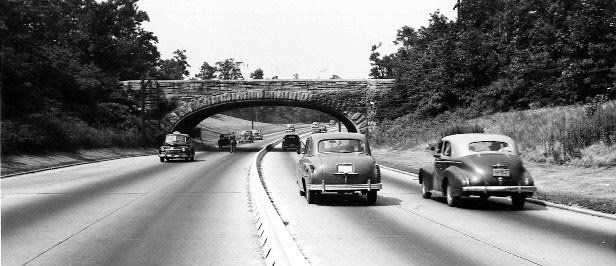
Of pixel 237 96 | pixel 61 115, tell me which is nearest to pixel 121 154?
pixel 61 115

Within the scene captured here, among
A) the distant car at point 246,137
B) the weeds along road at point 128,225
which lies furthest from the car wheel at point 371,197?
the distant car at point 246,137

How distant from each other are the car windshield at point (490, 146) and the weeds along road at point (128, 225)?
17.6ft

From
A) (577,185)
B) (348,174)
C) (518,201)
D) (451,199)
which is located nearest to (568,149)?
(577,185)

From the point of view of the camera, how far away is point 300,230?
10.1m

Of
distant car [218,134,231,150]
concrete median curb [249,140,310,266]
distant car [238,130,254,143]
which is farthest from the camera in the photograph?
distant car [238,130,254,143]

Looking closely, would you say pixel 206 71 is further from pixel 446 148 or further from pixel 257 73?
pixel 446 148

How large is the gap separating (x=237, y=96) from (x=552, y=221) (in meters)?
44.2

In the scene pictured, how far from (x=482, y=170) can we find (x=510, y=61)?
29.8m

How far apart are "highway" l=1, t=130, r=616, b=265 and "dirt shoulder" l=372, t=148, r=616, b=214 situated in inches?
38.2

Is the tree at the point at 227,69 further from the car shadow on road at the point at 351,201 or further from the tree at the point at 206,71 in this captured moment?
the car shadow on road at the point at 351,201

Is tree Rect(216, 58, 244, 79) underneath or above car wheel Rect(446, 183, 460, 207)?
above

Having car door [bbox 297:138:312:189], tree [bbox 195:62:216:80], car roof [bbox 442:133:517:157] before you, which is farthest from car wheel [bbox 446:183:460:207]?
tree [bbox 195:62:216:80]

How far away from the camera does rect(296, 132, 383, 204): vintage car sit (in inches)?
542

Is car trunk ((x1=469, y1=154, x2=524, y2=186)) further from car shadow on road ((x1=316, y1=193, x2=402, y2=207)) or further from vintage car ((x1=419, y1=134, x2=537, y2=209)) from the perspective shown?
car shadow on road ((x1=316, y1=193, x2=402, y2=207))
